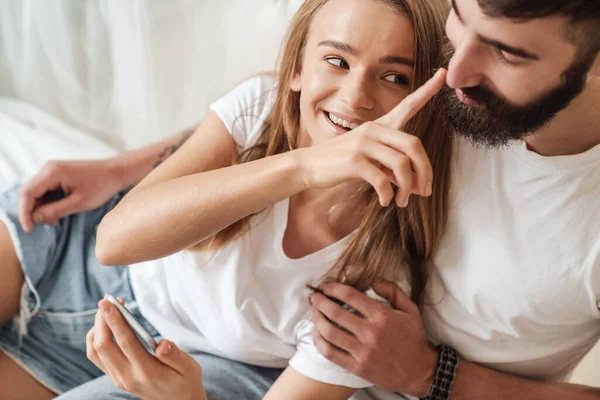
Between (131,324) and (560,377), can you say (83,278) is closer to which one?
(131,324)

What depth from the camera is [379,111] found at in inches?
38.0

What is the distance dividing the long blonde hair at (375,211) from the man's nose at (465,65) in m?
0.15

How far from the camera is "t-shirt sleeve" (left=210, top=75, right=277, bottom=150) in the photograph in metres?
1.11

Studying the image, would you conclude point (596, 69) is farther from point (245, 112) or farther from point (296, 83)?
point (245, 112)

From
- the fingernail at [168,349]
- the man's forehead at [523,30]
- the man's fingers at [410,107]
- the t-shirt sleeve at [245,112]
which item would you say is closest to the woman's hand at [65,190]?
the t-shirt sleeve at [245,112]

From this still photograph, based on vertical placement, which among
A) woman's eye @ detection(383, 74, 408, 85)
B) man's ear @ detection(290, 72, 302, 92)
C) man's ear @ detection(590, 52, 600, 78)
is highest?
man's ear @ detection(590, 52, 600, 78)

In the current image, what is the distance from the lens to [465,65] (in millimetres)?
856

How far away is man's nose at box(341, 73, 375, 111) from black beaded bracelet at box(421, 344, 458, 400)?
0.44m

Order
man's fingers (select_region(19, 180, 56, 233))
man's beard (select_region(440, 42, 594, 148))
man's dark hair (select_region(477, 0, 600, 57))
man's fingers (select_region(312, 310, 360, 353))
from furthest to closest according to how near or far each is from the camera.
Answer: man's fingers (select_region(19, 180, 56, 233)) → man's fingers (select_region(312, 310, 360, 353)) → man's beard (select_region(440, 42, 594, 148)) → man's dark hair (select_region(477, 0, 600, 57))

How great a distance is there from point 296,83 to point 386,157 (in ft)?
0.97

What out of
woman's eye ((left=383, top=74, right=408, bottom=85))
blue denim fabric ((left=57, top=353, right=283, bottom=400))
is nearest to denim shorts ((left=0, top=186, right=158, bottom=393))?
blue denim fabric ((left=57, top=353, right=283, bottom=400))

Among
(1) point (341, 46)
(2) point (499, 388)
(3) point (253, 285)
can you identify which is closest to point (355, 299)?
(3) point (253, 285)

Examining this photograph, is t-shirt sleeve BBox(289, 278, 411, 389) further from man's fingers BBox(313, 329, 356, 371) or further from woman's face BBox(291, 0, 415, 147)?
woman's face BBox(291, 0, 415, 147)

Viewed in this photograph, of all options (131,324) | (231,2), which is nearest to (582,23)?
(131,324)
